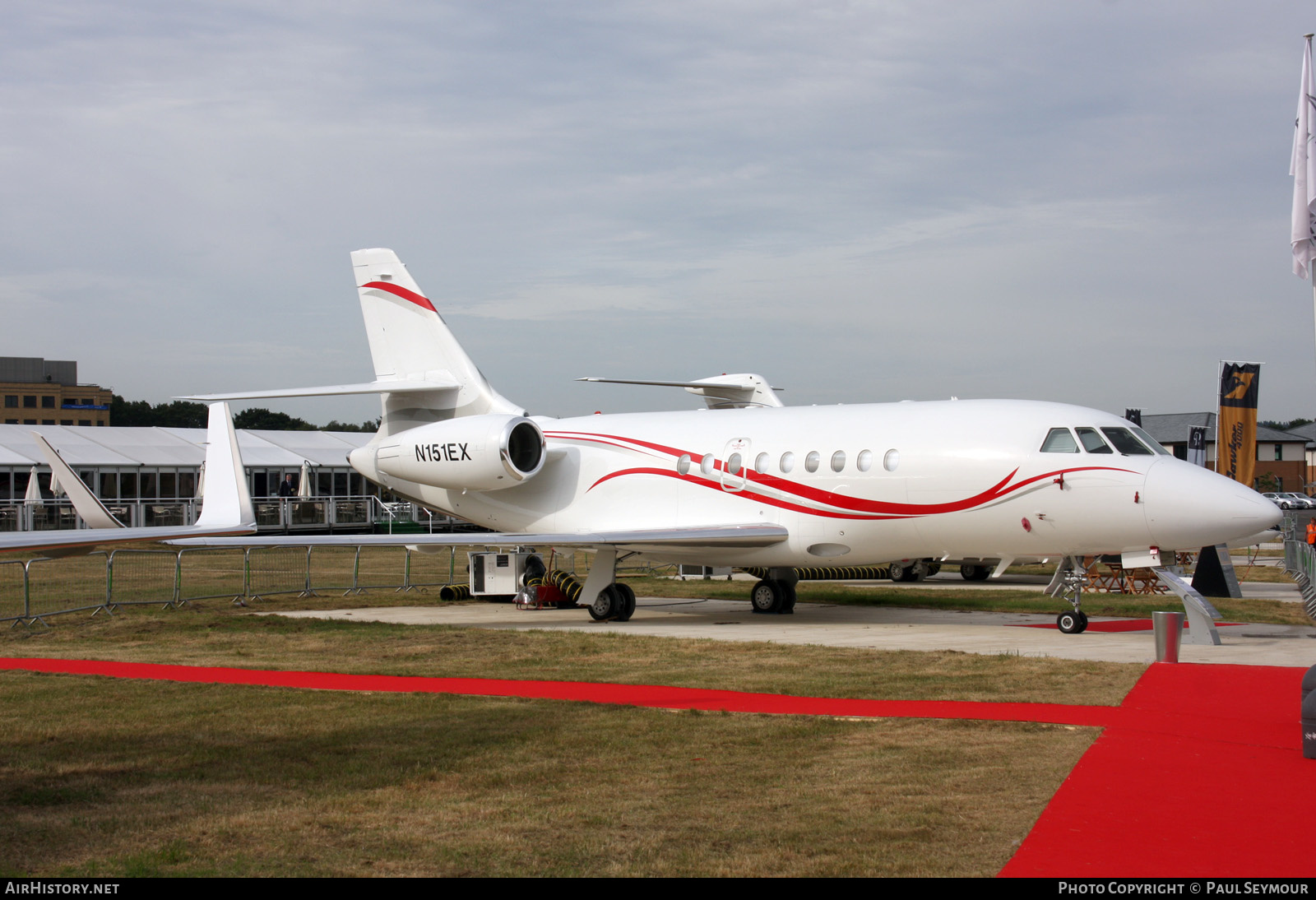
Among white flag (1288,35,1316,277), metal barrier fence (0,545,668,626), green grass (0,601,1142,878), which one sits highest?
white flag (1288,35,1316,277)

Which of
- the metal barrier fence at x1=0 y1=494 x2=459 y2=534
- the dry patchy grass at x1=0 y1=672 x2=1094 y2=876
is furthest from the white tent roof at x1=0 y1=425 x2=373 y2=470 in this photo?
the dry patchy grass at x1=0 y1=672 x2=1094 y2=876

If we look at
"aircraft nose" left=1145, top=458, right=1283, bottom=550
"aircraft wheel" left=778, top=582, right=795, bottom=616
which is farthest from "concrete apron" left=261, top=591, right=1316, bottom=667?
"aircraft nose" left=1145, top=458, right=1283, bottom=550

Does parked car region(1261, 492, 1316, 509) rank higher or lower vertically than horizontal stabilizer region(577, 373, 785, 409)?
lower

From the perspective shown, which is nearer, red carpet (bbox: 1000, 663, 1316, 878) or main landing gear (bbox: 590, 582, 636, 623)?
red carpet (bbox: 1000, 663, 1316, 878)

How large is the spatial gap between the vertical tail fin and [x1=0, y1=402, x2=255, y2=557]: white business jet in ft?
31.7

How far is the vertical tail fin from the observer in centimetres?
2216

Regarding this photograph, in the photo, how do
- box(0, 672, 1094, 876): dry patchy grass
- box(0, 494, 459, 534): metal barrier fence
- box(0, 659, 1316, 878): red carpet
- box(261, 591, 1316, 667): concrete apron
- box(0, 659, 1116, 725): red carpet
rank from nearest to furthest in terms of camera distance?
box(0, 659, 1316, 878): red carpet < box(0, 672, 1094, 876): dry patchy grass < box(0, 659, 1116, 725): red carpet < box(261, 591, 1316, 667): concrete apron < box(0, 494, 459, 534): metal barrier fence

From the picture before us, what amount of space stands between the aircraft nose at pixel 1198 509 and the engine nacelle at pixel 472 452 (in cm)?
1023

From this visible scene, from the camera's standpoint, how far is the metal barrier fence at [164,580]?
59.0 feet

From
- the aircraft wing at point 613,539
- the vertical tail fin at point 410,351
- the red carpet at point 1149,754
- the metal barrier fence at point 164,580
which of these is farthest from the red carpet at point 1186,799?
the vertical tail fin at point 410,351

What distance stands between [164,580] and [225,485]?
12669 millimetres

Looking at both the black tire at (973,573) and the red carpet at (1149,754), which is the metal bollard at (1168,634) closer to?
the red carpet at (1149,754)

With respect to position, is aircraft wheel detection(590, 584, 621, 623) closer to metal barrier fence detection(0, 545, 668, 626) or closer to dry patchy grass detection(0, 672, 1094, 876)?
metal barrier fence detection(0, 545, 668, 626)

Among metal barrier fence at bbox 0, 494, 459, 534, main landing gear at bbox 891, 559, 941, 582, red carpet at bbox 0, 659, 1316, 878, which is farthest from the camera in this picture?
metal barrier fence at bbox 0, 494, 459, 534
